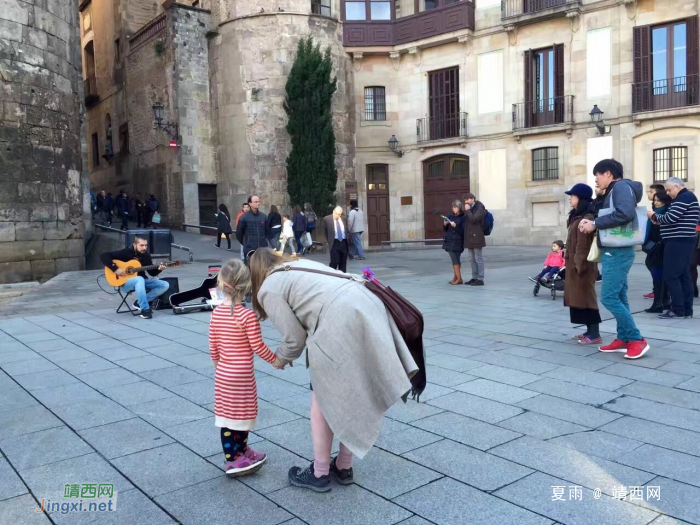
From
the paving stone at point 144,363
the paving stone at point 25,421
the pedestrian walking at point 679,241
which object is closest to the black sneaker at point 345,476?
the paving stone at point 25,421

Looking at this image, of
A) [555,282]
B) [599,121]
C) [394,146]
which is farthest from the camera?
[394,146]

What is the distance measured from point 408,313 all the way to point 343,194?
2200 cm

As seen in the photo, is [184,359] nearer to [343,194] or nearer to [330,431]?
[330,431]

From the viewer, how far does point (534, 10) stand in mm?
22141

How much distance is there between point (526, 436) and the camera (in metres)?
3.86

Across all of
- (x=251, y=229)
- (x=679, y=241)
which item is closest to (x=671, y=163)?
(x=679, y=241)

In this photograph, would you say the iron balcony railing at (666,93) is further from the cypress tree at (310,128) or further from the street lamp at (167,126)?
the street lamp at (167,126)

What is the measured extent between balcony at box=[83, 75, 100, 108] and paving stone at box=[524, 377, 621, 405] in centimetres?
3240

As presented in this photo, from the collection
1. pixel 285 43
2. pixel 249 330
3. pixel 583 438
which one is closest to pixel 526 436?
pixel 583 438

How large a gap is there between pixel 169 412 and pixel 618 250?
406cm

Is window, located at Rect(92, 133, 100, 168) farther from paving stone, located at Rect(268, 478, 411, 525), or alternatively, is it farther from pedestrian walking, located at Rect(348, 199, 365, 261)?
paving stone, located at Rect(268, 478, 411, 525)

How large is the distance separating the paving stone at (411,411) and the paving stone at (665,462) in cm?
131

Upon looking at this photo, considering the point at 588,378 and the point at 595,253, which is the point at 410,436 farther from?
the point at 595,253

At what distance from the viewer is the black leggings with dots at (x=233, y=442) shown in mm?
3334
